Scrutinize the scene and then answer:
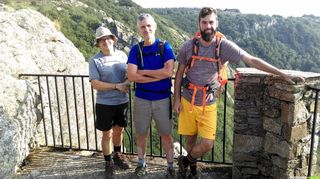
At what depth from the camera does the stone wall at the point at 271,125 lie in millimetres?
3834

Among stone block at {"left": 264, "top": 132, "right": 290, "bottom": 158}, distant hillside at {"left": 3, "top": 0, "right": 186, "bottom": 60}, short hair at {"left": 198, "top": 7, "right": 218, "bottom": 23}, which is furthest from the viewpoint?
distant hillside at {"left": 3, "top": 0, "right": 186, "bottom": 60}

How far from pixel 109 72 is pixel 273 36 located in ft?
560

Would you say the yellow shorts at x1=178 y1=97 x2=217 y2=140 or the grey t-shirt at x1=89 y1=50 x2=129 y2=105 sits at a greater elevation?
the grey t-shirt at x1=89 y1=50 x2=129 y2=105

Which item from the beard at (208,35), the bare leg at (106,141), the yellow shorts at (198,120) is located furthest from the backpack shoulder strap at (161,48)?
the bare leg at (106,141)

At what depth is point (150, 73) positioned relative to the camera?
12.4ft

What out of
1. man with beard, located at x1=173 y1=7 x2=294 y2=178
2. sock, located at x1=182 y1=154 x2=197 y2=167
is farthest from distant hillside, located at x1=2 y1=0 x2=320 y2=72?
man with beard, located at x1=173 y1=7 x2=294 y2=178

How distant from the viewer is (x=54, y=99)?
239 inches

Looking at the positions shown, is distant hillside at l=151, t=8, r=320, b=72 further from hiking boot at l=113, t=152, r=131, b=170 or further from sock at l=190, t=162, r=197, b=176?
sock at l=190, t=162, r=197, b=176

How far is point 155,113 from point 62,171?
5.94ft

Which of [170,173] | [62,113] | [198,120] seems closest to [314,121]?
[198,120]

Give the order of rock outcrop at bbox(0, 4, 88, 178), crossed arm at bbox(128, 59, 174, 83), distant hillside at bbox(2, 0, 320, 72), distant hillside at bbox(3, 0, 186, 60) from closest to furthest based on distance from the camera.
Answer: crossed arm at bbox(128, 59, 174, 83)
rock outcrop at bbox(0, 4, 88, 178)
distant hillside at bbox(3, 0, 186, 60)
distant hillside at bbox(2, 0, 320, 72)

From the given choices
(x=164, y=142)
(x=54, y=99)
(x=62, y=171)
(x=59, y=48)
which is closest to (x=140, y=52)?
(x=164, y=142)

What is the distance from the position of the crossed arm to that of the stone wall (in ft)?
3.09

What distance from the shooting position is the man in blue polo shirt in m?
3.78
